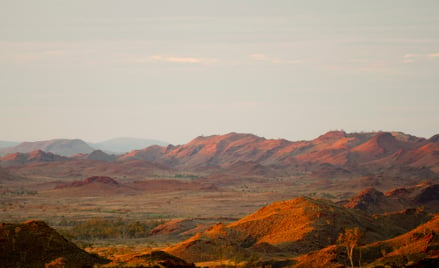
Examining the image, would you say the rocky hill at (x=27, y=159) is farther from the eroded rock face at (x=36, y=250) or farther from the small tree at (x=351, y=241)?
the small tree at (x=351, y=241)

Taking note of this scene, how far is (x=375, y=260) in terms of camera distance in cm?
3381

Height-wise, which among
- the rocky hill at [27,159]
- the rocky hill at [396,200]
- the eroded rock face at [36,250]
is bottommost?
the rocky hill at [396,200]

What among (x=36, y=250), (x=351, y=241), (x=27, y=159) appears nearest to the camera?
(x=36, y=250)

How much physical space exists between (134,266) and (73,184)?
90.9 metres

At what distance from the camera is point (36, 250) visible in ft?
98.3

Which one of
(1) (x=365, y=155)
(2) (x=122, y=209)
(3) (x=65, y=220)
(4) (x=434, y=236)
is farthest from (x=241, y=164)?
(4) (x=434, y=236)

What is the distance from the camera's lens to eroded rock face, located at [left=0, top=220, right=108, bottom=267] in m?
28.7

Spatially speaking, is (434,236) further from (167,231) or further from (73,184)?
(73,184)

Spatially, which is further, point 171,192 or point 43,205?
point 171,192

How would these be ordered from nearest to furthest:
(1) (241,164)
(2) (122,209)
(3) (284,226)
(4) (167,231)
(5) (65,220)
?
1. (3) (284,226)
2. (4) (167,231)
3. (5) (65,220)
4. (2) (122,209)
5. (1) (241,164)

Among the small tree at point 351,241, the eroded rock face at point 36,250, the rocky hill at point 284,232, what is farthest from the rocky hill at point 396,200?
the eroded rock face at point 36,250

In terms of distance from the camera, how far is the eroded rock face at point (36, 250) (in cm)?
2873

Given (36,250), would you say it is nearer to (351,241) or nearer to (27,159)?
(351,241)

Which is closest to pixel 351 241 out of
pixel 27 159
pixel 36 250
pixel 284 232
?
pixel 284 232
